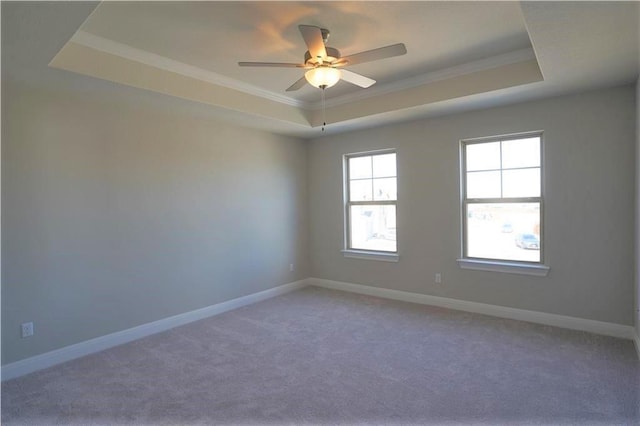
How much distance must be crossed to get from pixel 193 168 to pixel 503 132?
11.6 ft

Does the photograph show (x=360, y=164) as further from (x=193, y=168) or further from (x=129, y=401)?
(x=129, y=401)

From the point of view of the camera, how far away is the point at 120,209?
354 centimetres

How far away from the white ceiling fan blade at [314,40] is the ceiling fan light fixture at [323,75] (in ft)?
0.30

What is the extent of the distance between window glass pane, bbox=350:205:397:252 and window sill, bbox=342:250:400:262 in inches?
4.2

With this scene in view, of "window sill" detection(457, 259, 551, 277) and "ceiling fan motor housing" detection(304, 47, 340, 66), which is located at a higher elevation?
"ceiling fan motor housing" detection(304, 47, 340, 66)

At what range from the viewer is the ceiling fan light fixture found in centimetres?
263

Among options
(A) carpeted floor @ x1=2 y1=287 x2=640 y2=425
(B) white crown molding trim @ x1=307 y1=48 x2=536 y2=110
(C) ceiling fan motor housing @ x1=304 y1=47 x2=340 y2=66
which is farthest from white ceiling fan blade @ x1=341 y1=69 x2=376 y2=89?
(A) carpeted floor @ x1=2 y1=287 x2=640 y2=425

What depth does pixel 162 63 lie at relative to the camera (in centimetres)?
322

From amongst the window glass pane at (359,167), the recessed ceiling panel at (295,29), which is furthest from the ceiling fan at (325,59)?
the window glass pane at (359,167)

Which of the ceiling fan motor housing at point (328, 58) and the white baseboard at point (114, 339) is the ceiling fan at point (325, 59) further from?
the white baseboard at point (114, 339)

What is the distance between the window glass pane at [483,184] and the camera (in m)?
4.14

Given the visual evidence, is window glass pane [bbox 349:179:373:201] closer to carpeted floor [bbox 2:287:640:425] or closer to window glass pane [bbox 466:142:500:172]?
window glass pane [bbox 466:142:500:172]

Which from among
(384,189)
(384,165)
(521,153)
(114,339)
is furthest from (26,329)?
(521,153)

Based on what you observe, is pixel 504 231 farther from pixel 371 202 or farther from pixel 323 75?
pixel 323 75
